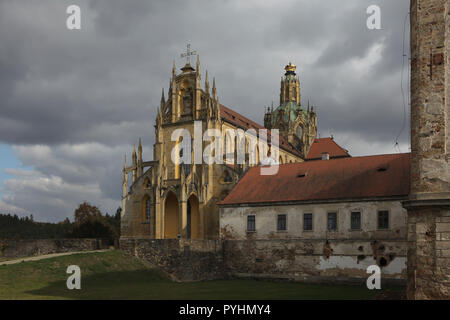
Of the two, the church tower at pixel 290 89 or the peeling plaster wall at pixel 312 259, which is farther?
the church tower at pixel 290 89

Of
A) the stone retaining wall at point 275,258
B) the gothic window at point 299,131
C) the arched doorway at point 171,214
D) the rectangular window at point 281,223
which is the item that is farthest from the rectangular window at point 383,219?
the gothic window at point 299,131

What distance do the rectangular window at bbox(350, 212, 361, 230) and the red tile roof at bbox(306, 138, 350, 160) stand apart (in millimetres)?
36558

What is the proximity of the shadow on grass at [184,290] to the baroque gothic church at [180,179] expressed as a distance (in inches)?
576

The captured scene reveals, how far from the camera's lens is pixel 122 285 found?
30094 mm

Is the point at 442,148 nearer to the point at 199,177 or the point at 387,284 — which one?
the point at 387,284

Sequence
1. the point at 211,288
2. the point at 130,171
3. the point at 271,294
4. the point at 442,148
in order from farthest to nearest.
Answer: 1. the point at 130,171
2. the point at 211,288
3. the point at 271,294
4. the point at 442,148

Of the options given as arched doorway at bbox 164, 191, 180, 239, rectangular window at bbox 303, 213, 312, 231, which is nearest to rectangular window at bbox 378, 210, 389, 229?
rectangular window at bbox 303, 213, 312, 231

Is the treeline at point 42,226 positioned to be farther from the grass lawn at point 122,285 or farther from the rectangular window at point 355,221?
the rectangular window at point 355,221

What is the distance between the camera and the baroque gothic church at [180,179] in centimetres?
5053

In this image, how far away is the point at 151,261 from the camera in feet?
118

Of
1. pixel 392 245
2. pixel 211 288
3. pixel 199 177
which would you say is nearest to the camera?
pixel 211 288
